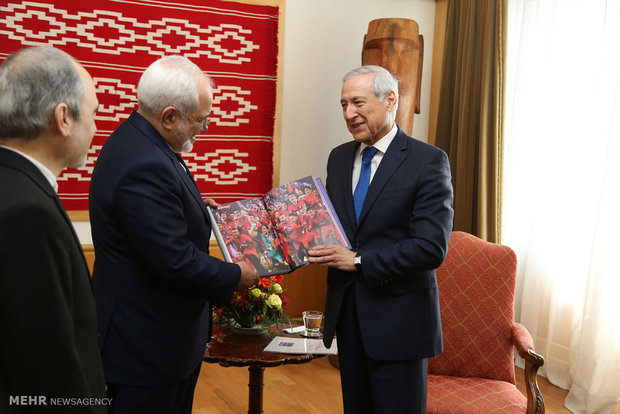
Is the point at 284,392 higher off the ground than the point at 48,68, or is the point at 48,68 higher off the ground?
the point at 48,68

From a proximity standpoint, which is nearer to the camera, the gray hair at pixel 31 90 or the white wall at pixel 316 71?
the gray hair at pixel 31 90

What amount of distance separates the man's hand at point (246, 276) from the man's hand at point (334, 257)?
0.24 m

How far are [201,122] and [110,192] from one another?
0.34 m

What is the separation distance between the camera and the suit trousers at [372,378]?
6.35 ft

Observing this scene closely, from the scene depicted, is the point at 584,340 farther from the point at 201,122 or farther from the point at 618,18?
the point at 201,122

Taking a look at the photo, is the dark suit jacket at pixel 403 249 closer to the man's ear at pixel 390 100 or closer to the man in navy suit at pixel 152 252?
the man's ear at pixel 390 100

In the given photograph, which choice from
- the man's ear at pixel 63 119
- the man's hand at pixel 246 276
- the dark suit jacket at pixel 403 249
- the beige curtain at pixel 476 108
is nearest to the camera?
the man's ear at pixel 63 119

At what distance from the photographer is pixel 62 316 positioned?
1.01 m

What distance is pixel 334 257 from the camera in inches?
76.4

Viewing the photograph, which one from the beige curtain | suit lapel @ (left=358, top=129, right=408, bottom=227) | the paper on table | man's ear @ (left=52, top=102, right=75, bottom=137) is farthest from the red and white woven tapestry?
man's ear @ (left=52, top=102, right=75, bottom=137)

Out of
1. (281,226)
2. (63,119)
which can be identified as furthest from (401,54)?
(63,119)

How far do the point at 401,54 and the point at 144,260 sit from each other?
2603 millimetres

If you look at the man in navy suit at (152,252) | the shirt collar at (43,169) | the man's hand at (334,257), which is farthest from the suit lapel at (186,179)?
the shirt collar at (43,169)

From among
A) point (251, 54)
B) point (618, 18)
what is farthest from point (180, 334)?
point (618, 18)
